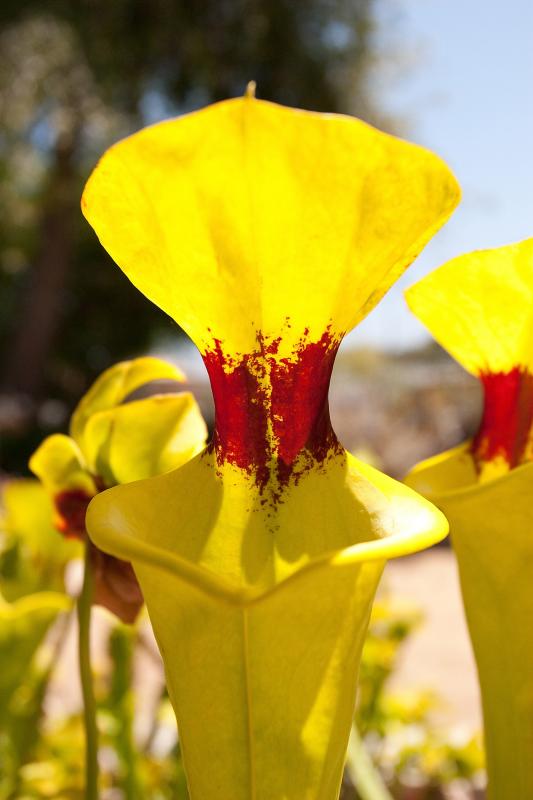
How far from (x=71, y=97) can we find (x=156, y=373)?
29.7ft

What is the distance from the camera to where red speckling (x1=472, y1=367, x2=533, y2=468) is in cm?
44

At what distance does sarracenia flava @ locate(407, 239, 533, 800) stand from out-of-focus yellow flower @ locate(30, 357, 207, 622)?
149 millimetres

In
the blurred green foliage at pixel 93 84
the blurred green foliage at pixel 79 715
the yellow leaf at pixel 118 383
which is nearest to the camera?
the yellow leaf at pixel 118 383

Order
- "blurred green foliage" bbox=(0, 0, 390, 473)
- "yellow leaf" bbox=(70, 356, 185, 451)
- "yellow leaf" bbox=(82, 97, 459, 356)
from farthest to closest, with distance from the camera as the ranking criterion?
"blurred green foliage" bbox=(0, 0, 390, 473)
"yellow leaf" bbox=(70, 356, 185, 451)
"yellow leaf" bbox=(82, 97, 459, 356)

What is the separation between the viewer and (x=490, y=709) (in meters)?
0.41

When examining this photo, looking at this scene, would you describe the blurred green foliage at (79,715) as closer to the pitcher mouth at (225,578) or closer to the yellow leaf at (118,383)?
the yellow leaf at (118,383)

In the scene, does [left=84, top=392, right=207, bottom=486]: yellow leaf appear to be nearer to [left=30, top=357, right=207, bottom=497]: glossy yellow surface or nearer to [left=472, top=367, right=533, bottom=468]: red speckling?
[left=30, top=357, right=207, bottom=497]: glossy yellow surface

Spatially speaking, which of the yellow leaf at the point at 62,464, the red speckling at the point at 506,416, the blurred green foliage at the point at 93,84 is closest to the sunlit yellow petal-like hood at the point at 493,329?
the red speckling at the point at 506,416

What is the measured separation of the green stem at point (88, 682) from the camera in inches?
17.9

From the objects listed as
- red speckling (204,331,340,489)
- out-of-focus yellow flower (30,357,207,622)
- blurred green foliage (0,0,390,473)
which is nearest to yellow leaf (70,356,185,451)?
out-of-focus yellow flower (30,357,207,622)

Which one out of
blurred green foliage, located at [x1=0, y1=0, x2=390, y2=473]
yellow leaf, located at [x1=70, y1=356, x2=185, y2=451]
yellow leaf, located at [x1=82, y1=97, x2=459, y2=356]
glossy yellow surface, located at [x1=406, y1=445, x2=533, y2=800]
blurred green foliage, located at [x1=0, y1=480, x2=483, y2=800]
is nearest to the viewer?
yellow leaf, located at [x1=82, y1=97, x2=459, y2=356]

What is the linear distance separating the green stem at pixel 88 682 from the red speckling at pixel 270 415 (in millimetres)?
173

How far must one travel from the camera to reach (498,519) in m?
0.38

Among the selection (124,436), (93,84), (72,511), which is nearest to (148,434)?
(124,436)
